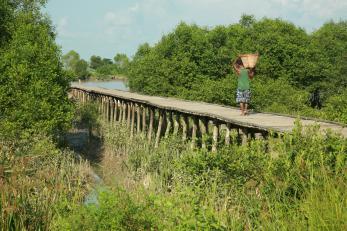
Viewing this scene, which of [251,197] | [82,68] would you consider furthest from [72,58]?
[251,197]

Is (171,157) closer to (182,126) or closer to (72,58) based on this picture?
(182,126)

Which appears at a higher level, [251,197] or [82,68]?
[251,197]

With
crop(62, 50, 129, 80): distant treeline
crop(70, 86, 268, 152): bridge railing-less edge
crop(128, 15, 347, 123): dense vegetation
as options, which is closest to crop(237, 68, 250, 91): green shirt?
crop(70, 86, 268, 152): bridge railing-less edge

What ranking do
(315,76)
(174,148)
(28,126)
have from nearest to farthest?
(174,148), (28,126), (315,76)

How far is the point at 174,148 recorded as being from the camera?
12.8 m

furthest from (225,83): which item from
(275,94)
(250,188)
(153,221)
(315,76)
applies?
(153,221)

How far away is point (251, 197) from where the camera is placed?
6129mm

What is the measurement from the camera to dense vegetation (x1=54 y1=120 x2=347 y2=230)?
4.41m

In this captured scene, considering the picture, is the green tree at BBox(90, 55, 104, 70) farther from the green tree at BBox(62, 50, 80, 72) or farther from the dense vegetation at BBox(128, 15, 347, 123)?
the dense vegetation at BBox(128, 15, 347, 123)

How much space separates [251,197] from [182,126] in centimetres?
1178

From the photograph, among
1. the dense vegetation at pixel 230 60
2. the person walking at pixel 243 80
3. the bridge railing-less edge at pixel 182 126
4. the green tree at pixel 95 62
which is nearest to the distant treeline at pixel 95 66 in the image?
the green tree at pixel 95 62

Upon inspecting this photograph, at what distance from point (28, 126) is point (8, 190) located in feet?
24.6

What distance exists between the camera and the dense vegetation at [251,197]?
14.5 ft

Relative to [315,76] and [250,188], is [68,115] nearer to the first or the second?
[250,188]
